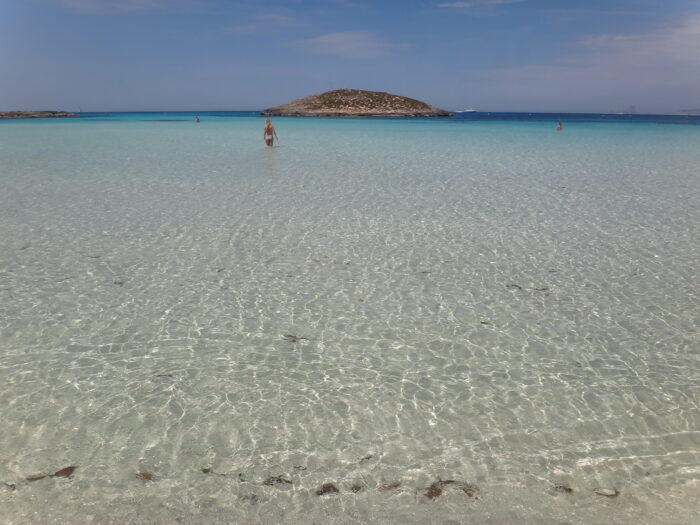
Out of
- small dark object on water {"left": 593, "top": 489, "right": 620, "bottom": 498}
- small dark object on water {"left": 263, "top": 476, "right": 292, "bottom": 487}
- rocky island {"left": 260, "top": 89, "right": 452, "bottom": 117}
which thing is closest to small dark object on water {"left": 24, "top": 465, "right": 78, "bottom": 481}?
small dark object on water {"left": 263, "top": 476, "right": 292, "bottom": 487}

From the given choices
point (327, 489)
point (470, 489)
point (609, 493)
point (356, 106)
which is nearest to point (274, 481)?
point (327, 489)

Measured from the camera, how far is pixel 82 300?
743 cm

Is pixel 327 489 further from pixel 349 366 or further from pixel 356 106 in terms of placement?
pixel 356 106

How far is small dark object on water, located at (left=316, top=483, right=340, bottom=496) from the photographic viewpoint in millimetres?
3941

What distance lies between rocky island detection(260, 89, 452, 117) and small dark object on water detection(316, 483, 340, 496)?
4564 inches

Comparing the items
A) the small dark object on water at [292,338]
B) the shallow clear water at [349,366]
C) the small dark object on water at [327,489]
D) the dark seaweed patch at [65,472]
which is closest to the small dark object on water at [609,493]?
the shallow clear water at [349,366]

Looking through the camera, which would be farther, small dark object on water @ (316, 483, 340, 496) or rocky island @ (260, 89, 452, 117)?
rocky island @ (260, 89, 452, 117)

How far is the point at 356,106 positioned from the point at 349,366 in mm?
123659

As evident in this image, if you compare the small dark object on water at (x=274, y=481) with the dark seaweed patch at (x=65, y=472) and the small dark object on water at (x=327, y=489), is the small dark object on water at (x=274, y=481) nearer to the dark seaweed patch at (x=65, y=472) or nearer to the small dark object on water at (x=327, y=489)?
the small dark object on water at (x=327, y=489)

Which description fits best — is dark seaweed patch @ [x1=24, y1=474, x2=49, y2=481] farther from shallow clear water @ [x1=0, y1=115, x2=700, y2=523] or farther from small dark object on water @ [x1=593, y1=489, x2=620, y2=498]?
small dark object on water @ [x1=593, y1=489, x2=620, y2=498]

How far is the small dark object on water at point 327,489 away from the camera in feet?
12.9

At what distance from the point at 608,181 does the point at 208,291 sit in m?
16.5

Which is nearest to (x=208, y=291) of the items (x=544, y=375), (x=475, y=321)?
(x=475, y=321)

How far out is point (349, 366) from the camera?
18.9ft
